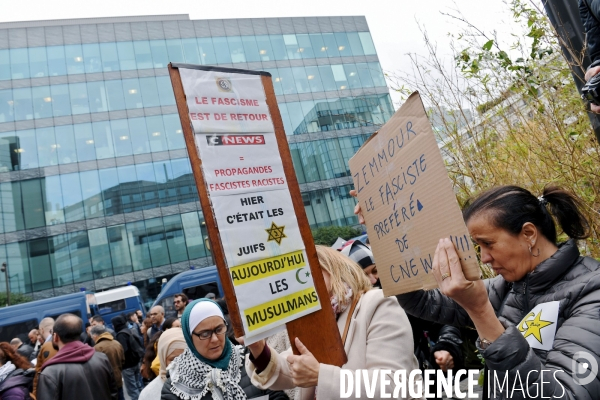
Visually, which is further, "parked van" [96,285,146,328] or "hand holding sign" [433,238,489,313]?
"parked van" [96,285,146,328]

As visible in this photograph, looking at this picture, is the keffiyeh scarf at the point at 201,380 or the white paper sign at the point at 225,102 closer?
the white paper sign at the point at 225,102

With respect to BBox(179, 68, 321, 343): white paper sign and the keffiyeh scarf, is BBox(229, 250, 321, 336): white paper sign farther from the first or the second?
the keffiyeh scarf

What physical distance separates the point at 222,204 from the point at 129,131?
32.6 m

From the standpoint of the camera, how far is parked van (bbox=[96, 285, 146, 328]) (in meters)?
20.7

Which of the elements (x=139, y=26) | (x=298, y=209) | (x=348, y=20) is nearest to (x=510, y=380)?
(x=298, y=209)

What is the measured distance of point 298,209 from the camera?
2178 millimetres

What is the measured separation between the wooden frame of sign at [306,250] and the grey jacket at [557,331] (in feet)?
2.33

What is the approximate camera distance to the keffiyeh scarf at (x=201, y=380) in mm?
2846

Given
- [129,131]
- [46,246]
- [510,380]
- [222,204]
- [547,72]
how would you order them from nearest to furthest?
[510,380]
[222,204]
[547,72]
[46,246]
[129,131]

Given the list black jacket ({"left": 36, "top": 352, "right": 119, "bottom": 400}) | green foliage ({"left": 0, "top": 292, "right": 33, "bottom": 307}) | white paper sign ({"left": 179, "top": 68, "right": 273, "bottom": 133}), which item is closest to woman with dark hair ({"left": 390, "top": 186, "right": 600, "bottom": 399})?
white paper sign ({"left": 179, "top": 68, "right": 273, "bottom": 133})

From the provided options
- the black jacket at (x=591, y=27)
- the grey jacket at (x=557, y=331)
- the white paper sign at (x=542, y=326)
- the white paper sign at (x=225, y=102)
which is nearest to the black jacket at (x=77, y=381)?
the white paper sign at (x=225, y=102)

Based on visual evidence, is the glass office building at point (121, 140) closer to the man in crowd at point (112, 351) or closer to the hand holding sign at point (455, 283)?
the man in crowd at point (112, 351)

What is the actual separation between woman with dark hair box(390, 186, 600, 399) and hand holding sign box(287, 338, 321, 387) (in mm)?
534

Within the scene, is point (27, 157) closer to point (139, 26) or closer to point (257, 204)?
point (139, 26)
